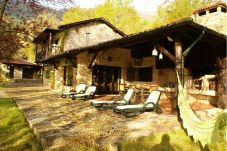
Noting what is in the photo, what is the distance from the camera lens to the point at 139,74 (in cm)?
1516

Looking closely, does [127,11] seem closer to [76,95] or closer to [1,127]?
[76,95]

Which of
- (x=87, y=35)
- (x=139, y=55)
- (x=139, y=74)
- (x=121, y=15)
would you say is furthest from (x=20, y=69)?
(x=139, y=55)

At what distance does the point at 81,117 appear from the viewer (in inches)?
302

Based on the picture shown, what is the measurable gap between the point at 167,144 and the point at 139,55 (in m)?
9.94

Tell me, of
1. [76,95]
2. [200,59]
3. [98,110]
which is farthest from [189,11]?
[98,110]

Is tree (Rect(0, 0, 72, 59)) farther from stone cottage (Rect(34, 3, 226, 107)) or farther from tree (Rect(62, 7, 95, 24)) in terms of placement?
tree (Rect(62, 7, 95, 24))

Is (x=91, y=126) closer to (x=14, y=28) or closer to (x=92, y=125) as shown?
(x=92, y=125)

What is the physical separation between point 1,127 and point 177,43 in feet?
20.6

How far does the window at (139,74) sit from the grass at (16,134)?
330 inches

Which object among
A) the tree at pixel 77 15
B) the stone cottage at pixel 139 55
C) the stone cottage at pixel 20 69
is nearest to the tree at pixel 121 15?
the tree at pixel 77 15

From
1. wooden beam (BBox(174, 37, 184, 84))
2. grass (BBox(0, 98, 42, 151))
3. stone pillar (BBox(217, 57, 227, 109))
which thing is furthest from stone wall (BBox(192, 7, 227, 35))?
grass (BBox(0, 98, 42, 151))

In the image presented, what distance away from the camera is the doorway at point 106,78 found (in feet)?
49.3

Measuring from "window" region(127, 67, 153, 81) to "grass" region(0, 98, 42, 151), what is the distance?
330 inches

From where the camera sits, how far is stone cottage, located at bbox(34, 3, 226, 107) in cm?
802
